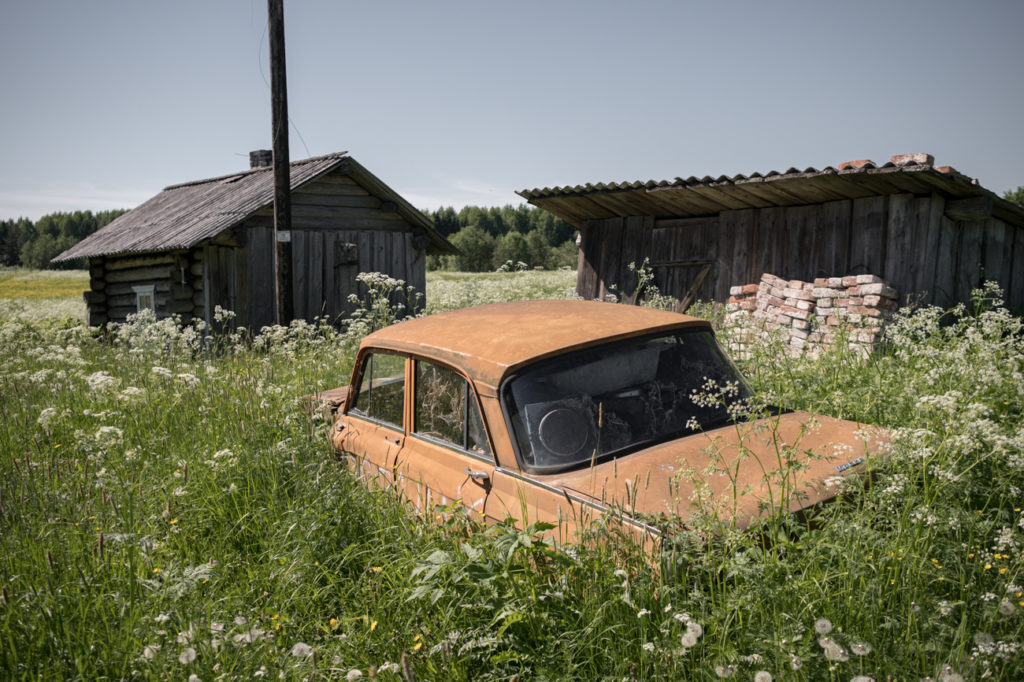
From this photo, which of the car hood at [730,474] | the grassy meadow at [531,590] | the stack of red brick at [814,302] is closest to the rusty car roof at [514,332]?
the car hood at [730,474]

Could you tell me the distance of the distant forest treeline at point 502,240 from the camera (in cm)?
6697

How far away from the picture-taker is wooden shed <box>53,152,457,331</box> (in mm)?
13469

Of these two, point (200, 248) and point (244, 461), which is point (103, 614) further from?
point (200, 248)

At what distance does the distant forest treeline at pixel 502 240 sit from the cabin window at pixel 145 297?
23.2 metres

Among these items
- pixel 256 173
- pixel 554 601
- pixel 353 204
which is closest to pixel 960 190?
pixel 554 601

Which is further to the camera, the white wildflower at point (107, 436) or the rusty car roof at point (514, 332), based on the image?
the white wildflower at point (107, 436)

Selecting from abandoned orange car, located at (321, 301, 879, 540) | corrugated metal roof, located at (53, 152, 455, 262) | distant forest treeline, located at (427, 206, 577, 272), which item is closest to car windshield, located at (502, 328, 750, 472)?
abandoned orange car, located at (321, 301, 879, 540)

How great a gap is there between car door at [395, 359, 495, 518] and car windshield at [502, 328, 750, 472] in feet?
0.81

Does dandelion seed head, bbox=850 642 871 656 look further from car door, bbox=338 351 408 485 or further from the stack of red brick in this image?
the stack of red brick

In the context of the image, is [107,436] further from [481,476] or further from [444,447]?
[481,476]

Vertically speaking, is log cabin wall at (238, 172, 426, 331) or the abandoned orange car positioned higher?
log cabin wall at (238, 172, 426, 331)

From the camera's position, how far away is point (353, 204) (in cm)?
1495

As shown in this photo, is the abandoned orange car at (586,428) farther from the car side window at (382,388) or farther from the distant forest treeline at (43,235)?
the distant forest treeline at (43,235)

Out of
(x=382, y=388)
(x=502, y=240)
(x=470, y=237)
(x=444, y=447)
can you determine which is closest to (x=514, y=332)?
(x=444, y=447)
